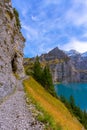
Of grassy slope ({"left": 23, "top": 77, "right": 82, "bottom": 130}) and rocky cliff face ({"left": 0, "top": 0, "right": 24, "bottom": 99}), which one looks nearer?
grassy slope ({"left": 23, "top": 77, "right": 82, "bottom": 130})

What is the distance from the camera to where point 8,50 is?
47156 millimetres

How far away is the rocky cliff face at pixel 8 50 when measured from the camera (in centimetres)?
3534

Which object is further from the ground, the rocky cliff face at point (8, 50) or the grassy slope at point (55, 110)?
the rocky cliff face at point (8, 50)

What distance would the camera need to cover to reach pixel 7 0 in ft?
188

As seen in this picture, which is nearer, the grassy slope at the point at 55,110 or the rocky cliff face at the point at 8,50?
the grassy slope at the point at 55,110

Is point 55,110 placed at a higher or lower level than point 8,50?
lower

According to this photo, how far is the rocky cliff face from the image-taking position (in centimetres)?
3534

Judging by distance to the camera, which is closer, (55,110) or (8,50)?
(55,110)

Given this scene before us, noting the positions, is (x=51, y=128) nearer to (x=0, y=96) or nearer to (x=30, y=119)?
(x=30, y=119)

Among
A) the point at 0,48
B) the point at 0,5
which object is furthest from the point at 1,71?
the point at 0,5

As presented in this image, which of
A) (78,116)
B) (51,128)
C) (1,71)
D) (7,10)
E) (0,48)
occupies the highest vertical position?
(7,10)

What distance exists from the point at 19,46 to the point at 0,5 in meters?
36.8

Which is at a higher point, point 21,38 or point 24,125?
point 21,38

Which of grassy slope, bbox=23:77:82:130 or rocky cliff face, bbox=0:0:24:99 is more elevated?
rocky cliff face, bbox=0:0:24:99
